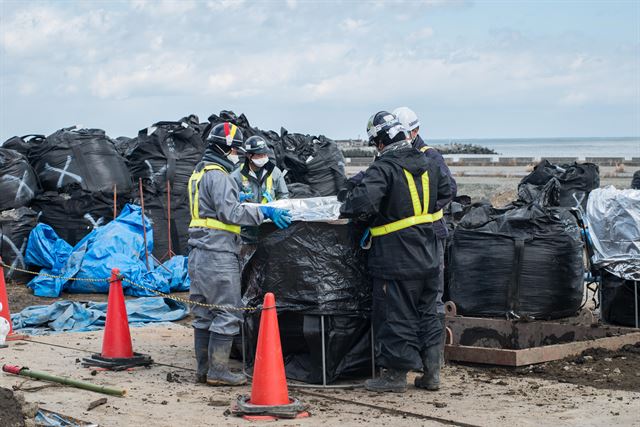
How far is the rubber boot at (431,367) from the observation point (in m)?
6.31

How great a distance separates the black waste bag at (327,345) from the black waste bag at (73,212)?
5593 mm

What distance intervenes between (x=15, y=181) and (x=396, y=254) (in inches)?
268

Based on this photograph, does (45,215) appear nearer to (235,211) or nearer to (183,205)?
(183,205)

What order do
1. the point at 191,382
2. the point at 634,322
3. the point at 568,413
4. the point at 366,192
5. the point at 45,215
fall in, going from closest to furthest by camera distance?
the point at 568,413 < the point at 366,192 < the point at 191,382 < the point at 634,322 < the point at 45,215

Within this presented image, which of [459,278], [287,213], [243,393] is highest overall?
[287,213]

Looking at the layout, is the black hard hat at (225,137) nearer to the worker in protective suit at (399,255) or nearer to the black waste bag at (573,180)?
the worker in protective suit at (399,255)

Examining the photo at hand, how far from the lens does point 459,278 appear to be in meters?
8.08

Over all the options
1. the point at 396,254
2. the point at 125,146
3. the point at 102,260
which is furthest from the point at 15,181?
the point at 396,254

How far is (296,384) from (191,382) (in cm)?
75

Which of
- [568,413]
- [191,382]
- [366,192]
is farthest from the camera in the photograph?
[191,382]

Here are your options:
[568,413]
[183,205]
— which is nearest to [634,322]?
[568,413]

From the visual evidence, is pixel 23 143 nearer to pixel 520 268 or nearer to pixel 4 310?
→ pixel 4 310

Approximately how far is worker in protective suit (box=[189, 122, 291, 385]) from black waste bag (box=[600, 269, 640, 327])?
10.3ft

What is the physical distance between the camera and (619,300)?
7871mm
